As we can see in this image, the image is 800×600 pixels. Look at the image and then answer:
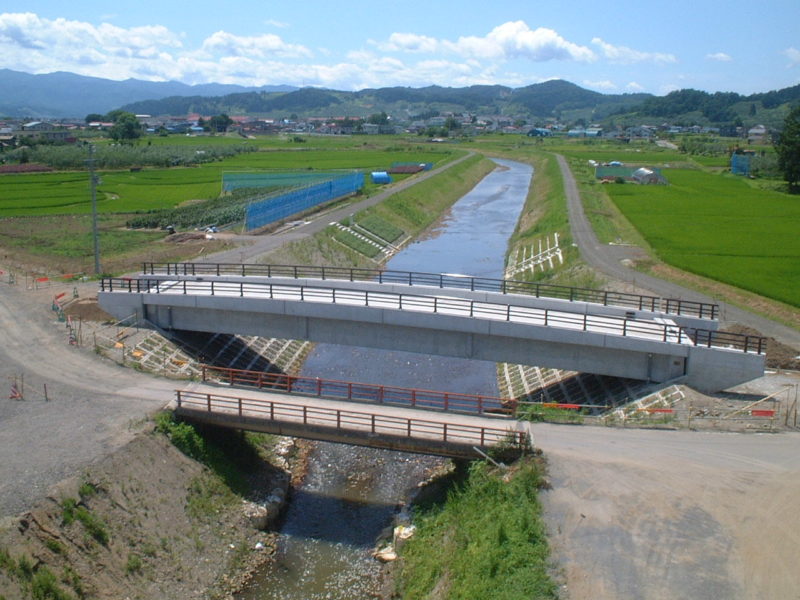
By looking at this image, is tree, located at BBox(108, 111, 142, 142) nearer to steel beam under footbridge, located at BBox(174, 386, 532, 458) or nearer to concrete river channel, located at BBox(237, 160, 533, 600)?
concrete river channel, located at BBox(237, 160, 533, 600)

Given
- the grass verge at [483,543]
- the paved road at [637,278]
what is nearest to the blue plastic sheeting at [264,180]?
the paved road at [637,278]

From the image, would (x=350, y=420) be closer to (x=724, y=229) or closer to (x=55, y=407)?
(x=55, y=407)

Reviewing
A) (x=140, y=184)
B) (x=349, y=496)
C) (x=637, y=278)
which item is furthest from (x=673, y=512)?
(x=140, y=184)

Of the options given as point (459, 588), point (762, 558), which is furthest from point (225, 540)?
point (762, 558)

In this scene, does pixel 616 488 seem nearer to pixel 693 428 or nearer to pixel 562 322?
pixel 693 428

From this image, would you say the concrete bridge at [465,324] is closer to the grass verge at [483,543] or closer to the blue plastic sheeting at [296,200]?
the grass verge at [483,543]
